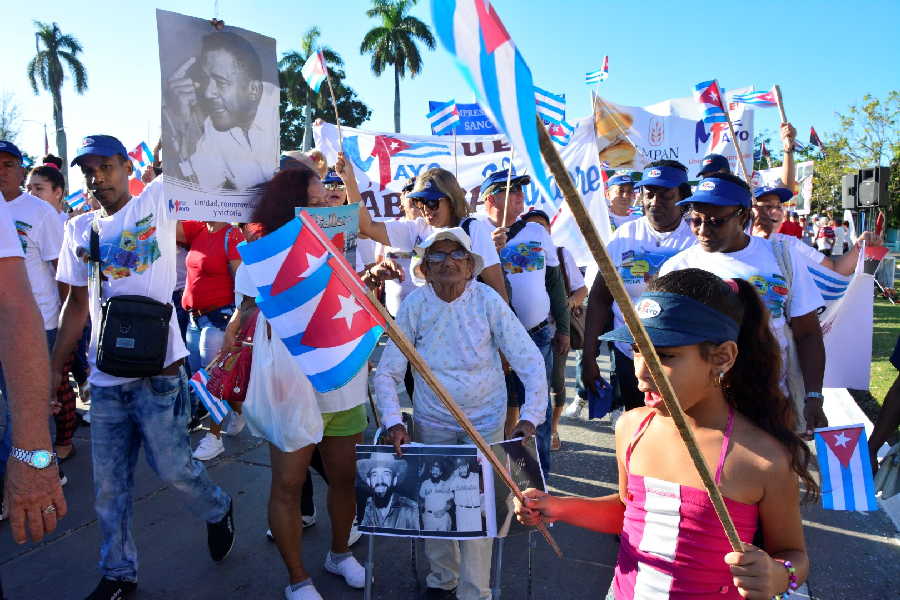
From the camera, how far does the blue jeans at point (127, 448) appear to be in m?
2.80

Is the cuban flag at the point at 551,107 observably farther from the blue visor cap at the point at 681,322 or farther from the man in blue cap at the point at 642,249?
the blue visor cap at the point at 681,322

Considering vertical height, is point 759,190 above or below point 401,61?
below

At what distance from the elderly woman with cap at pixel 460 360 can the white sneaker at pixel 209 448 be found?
2384mm

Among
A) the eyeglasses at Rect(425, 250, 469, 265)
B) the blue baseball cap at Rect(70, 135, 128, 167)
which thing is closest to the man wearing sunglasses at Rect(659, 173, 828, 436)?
the eyeglasses at Rect(425, 250, 469, 265)

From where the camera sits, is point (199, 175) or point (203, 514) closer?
point (199, 175)

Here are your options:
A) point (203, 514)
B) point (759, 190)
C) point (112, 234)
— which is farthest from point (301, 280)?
point (759, 190)

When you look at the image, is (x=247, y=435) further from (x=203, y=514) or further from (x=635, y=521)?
(x=635, y=521)

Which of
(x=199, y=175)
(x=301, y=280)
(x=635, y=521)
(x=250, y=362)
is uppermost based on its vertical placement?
(x=199, y=175)

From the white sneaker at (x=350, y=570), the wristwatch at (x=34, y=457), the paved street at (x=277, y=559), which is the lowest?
the paved street at (x=277, y=559)

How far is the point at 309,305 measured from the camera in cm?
188

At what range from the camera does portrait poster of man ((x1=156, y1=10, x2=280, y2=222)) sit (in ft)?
8.84

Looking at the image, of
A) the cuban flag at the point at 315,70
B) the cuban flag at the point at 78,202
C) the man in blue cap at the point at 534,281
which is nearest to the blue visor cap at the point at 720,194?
the man in blue cap at the point at 534,281

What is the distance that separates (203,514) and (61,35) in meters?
49.3

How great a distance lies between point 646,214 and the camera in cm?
347
